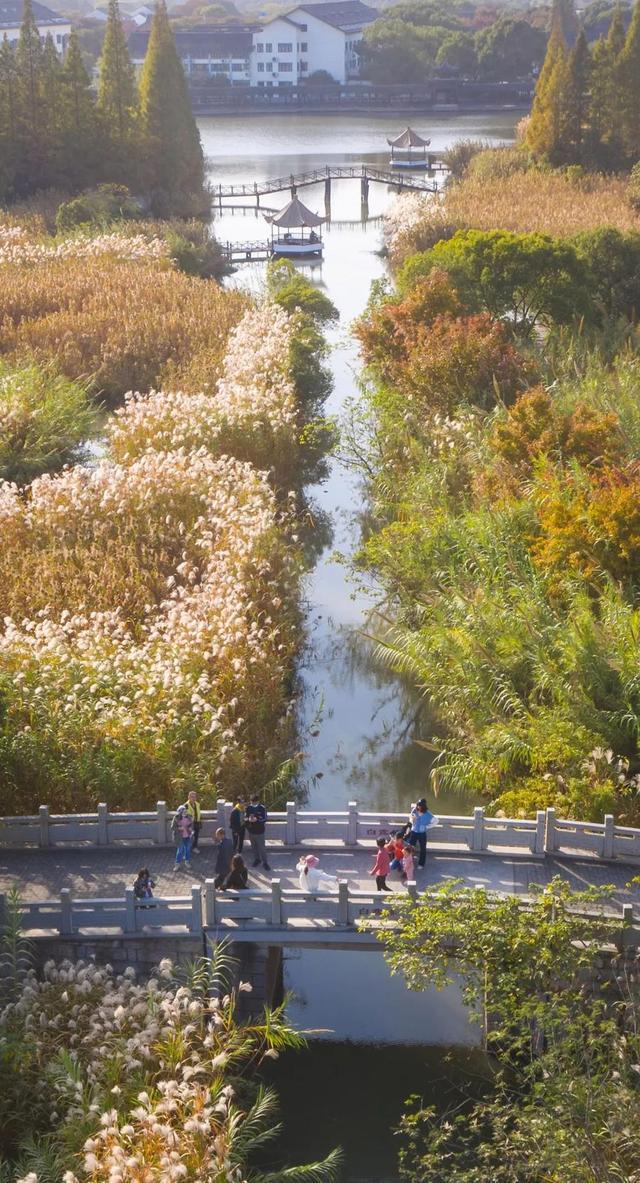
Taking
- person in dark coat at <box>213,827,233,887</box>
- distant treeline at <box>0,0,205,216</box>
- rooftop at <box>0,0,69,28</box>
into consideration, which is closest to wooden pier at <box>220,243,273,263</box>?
distant treeline at <box>0,0,205,216</box>

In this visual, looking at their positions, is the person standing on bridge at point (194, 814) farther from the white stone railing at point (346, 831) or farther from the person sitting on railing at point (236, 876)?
the person sitting on railing at point (236, 876)

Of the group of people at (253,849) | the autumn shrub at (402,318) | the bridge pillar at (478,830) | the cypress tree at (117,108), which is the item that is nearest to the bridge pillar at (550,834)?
the bridge pillar at (478,830)

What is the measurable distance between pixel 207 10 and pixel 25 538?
148m

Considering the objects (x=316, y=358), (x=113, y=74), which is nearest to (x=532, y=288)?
(x=316, y=358)

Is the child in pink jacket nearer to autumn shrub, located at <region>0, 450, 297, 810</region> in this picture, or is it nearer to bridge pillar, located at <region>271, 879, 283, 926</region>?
bridge pillar, located at <region>271, 879, 283, 926</region>

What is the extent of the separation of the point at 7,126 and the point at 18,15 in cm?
9297

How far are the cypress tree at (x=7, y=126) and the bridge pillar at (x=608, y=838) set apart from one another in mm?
51873

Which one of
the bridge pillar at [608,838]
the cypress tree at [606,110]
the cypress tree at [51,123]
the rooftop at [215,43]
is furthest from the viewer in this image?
the rooftop at [215,43]

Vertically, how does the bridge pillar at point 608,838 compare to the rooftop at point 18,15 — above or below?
below

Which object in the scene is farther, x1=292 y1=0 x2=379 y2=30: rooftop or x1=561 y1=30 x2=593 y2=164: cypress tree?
x1=292 y1=0 x2=379 y2=30: rooftop

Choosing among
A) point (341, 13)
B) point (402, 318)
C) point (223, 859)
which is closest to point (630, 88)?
point (402, 318)

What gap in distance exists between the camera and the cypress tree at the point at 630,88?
205 feet

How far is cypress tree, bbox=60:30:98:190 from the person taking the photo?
204 feet

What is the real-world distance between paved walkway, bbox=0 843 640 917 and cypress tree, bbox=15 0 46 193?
168 ft
